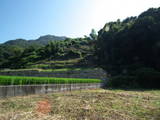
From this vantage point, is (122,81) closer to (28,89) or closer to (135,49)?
(135,49)

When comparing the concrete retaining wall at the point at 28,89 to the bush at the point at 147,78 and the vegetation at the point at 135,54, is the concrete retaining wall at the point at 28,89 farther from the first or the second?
the bush at the point at 147,78

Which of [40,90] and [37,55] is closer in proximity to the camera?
[40,90]

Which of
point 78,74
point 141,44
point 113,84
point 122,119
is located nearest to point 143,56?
point 141,44

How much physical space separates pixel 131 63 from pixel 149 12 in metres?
11.7

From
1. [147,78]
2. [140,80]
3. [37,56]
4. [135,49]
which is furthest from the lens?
[37,56]

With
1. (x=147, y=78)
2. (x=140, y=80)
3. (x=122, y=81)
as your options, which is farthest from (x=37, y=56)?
(x=147, y=78)

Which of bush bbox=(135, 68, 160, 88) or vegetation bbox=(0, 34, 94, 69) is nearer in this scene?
bush bbox=(135, 68, 160, 88)

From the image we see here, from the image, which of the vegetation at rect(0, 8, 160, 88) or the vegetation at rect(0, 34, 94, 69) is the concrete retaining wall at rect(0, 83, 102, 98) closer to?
the vegetation at rect(0, 8, 160, 88)

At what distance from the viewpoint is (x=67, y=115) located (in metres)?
4.28

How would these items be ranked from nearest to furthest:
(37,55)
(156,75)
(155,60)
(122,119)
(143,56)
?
(122,119) < (156,75) < (155,60) < (143,56) < (37,55)

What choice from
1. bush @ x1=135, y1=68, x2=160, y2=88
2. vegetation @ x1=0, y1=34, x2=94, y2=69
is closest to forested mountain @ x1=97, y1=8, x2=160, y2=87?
bush @ x1=135, y1=68, x2=160, y2=88

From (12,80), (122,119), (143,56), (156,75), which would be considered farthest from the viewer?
(143,56)

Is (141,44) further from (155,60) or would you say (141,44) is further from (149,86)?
(149,86)

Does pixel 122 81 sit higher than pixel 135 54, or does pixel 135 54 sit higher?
pixel 135 54
